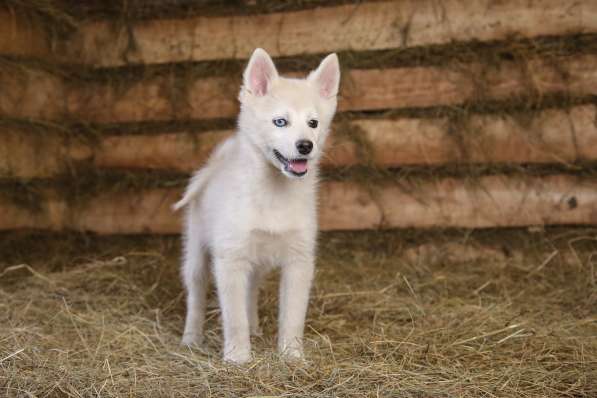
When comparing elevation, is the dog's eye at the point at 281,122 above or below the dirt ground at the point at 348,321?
above

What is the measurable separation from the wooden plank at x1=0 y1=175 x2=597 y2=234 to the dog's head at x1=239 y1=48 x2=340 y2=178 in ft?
5.57

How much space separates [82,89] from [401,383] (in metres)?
3.91

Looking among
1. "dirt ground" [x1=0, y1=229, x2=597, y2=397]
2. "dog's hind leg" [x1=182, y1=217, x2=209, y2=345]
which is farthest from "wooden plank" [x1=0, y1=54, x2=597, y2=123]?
"dog's hind leg" [x1=182, y1=217, x2=209, y2=345]

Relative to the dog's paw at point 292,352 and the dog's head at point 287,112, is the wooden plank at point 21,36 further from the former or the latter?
the dog's paw at point 292,352

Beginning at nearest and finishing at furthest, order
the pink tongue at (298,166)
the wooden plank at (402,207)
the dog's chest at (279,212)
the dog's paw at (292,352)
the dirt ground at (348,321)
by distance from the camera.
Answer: the dirt ground at (348,321)
the dog's paw at (292,352)
the pink tongue at (298,166)
the dog's chest at (279,212)
the wooden plank at (402,207)

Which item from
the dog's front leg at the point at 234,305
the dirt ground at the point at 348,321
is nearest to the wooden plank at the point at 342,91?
the dirt ground at the point at 348,321

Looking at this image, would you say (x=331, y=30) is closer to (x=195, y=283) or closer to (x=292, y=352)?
(x=195, y=283)

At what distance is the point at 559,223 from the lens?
512 cm

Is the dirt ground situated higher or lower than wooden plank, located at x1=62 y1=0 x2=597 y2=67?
lower

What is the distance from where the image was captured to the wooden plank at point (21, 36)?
16.9 feet

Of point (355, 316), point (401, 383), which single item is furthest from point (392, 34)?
point (401, 383)

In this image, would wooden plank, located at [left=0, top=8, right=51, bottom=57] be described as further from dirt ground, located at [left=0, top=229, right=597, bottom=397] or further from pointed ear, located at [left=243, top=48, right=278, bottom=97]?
pointed ear, located at [left=243, top=48, right=278, bottom=97]

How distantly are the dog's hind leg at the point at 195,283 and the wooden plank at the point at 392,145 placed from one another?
4.95 ft

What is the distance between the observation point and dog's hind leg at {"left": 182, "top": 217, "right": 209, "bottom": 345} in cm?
401
